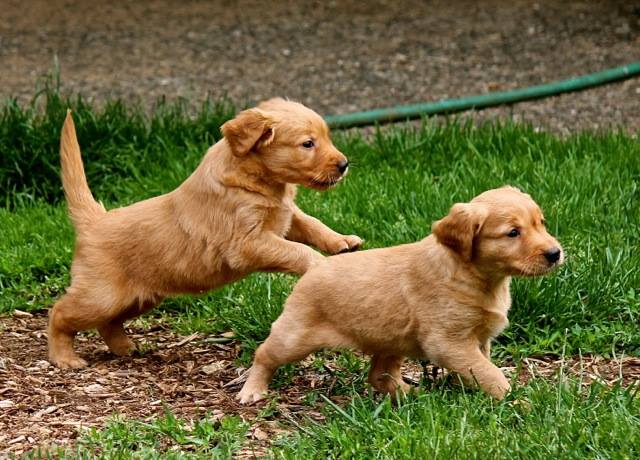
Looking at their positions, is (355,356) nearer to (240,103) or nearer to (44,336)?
(44,336)

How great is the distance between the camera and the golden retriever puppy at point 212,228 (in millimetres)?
5621

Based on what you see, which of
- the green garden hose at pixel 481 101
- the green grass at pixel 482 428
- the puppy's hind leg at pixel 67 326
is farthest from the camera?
the green garden hose at pixel 481 101

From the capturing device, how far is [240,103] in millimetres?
10500

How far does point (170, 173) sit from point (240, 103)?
7.68 ft

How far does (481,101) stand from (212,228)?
16.3 feet

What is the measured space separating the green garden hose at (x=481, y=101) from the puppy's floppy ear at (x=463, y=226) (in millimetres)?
4545

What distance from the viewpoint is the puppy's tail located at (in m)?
6.09

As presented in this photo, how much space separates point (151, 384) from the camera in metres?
5.81

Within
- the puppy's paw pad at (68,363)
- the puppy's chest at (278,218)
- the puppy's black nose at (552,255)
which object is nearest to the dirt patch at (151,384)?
the puppy's paw pad at (68,363)

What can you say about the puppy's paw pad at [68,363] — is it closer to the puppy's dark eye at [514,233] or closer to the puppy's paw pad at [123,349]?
the puppy's paw pad at [123,349]

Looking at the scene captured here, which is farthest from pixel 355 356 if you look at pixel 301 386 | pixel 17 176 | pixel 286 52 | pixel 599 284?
pixel 286 52

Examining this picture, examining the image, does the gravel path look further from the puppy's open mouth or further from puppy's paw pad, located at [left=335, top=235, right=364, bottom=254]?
the puppy's open mouth

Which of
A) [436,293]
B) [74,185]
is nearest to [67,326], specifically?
[74,185]

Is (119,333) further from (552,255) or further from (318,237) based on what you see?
(552,255)
